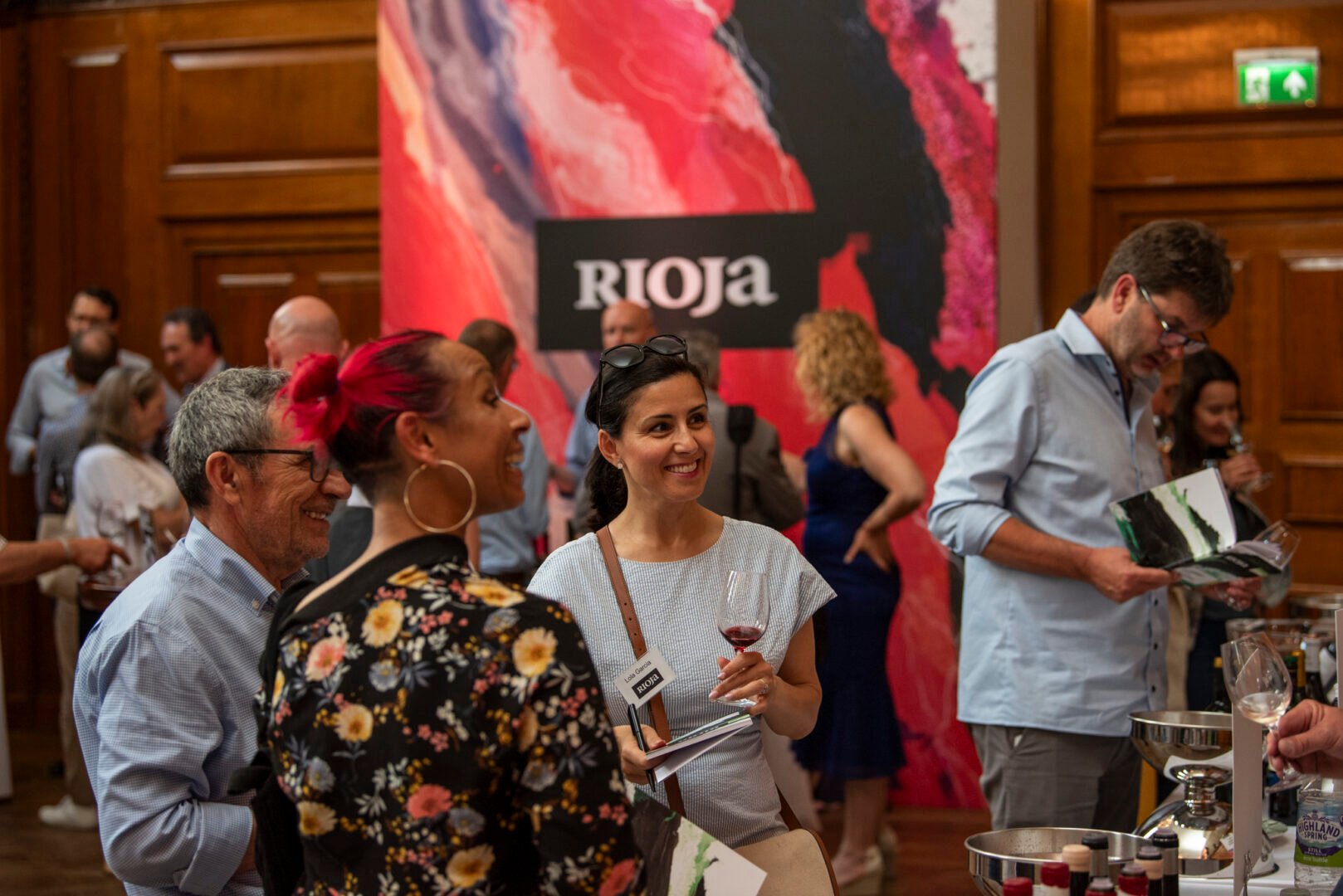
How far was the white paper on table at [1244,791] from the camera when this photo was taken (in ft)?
6.70

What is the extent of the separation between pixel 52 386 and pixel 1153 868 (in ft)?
21.2

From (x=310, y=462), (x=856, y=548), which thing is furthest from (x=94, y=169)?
(x=310, y=462)

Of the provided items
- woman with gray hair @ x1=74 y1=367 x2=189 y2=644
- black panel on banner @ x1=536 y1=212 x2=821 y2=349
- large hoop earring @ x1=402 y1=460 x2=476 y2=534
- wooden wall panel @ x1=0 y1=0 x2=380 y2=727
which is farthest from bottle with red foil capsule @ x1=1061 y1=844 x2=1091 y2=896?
wooden wall panel @ x1=0 y1=0 x2=380 y2=727

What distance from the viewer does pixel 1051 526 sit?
310 cm

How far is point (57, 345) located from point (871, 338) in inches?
185

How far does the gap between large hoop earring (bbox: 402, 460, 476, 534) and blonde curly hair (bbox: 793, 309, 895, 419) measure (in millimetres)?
3366

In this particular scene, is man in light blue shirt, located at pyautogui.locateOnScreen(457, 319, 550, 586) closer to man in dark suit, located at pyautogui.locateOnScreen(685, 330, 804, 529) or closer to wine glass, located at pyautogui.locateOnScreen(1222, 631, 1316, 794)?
man in dark suit, located at pyautogui.locateOnScreen(685, 330, 804, 529)

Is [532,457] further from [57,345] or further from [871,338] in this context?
[57,345]

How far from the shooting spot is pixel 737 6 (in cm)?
582

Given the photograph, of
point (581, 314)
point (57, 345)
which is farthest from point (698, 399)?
point (57, 345)

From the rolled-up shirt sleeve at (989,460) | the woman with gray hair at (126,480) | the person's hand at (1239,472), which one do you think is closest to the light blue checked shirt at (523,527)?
the woman with gray hair at (126,480)

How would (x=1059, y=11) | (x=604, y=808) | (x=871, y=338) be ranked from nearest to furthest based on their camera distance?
(x=604, y=808), (x=871, y=338), (x=1059, y=11)

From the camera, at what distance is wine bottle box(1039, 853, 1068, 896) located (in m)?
1.72

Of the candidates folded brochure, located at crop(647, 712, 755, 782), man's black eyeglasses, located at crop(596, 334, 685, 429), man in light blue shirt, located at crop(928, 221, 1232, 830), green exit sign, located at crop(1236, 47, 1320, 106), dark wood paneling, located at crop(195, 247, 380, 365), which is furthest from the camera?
dark wood paneling, located at crop(195, 247, 380, 365)
